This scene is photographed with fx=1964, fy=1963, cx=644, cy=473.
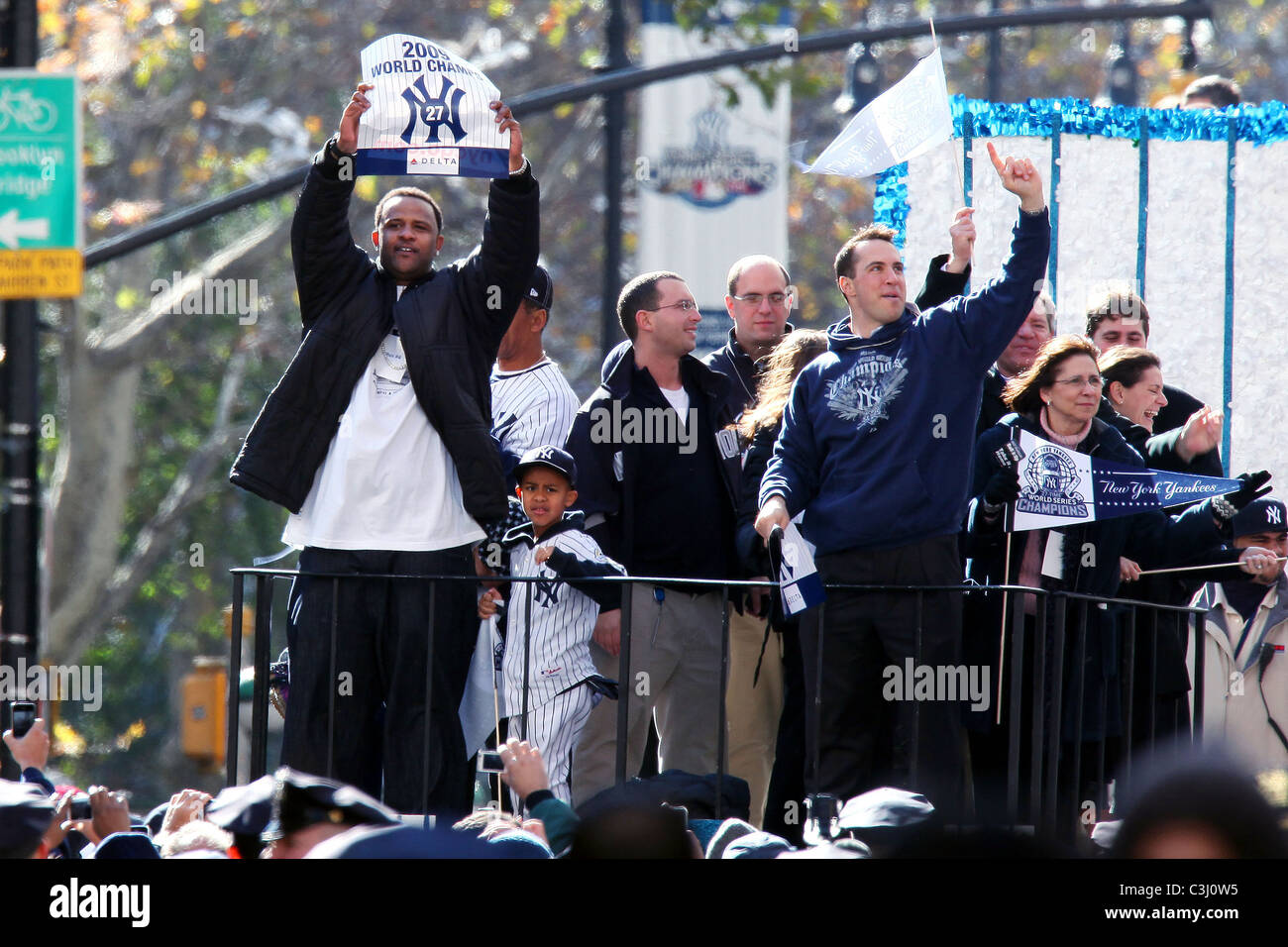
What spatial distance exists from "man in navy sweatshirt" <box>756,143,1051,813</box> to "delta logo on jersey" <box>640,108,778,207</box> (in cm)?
745

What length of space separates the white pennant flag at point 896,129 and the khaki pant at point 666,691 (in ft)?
5.20

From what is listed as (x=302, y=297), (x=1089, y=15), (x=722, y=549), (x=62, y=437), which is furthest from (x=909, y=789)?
(x=62, y=437)

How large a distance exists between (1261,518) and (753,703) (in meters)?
2.02

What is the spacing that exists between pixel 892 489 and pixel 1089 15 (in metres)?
5.57

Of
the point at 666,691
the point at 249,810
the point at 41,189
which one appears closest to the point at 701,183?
the point at 41,189

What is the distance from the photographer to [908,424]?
616 centimetres

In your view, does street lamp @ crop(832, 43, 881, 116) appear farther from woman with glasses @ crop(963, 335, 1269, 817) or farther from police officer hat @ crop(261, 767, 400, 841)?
police officer hat @ crop(261, 767, 400, 841)

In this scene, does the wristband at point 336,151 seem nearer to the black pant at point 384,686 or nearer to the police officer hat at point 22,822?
the black pant at point 384,686

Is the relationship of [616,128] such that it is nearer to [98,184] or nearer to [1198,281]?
[1198,281]

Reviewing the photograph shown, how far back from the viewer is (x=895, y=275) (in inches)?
252

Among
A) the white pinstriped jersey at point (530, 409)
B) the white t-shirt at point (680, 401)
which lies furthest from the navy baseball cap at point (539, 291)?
the white t-shirt at point (680, 401)

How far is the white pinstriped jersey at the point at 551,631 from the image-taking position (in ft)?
21.5

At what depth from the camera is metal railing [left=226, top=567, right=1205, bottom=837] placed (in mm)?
5793

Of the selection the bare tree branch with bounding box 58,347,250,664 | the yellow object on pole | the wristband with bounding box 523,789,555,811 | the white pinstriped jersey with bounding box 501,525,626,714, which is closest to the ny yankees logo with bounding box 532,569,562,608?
the white pinstriped jersey with bounding box 501,525,626,714
